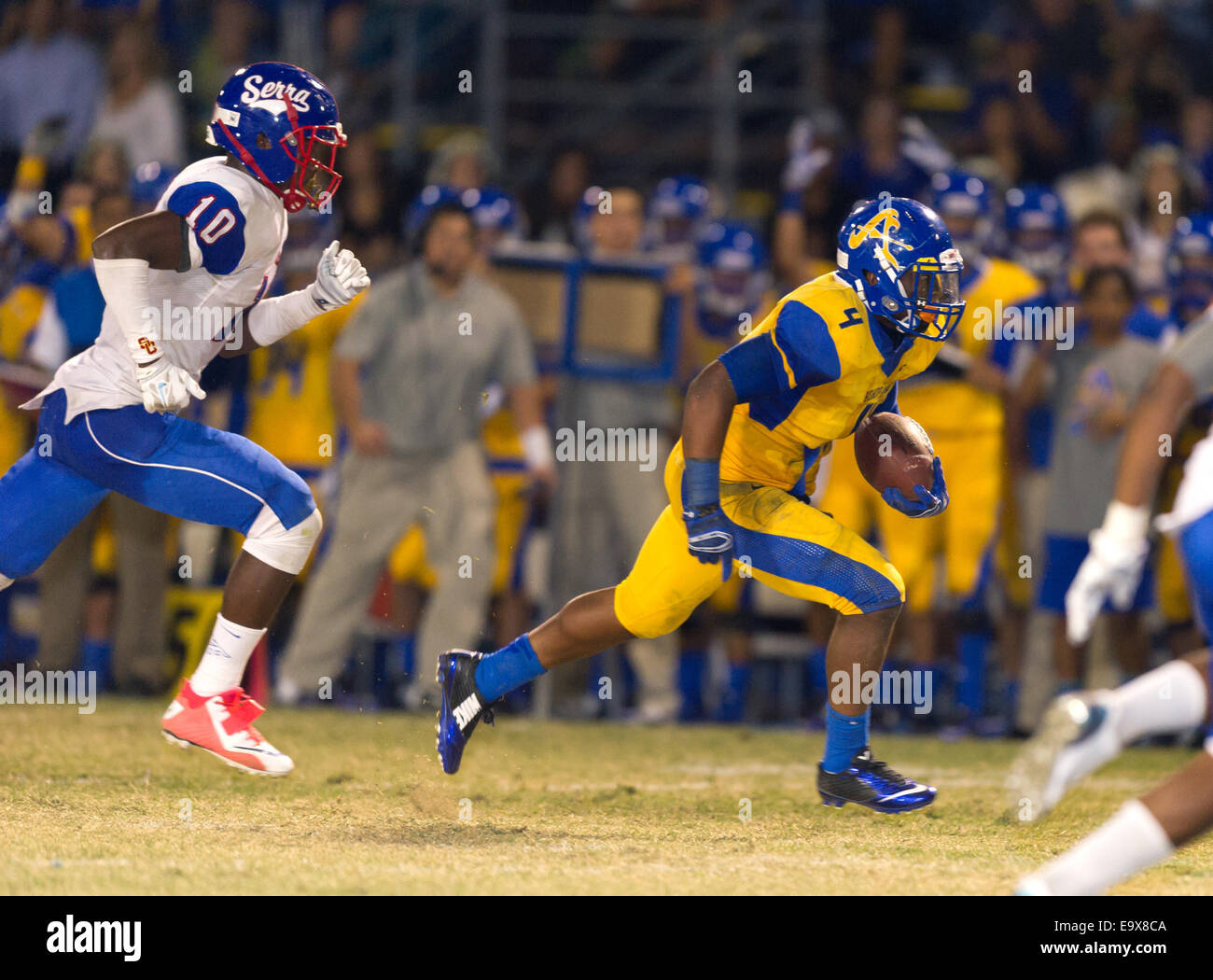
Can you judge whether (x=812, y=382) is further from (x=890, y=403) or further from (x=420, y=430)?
(x=420, y=430)

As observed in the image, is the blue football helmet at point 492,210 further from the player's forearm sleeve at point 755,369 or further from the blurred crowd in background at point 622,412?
the player's forearm sleeve at point 755,369

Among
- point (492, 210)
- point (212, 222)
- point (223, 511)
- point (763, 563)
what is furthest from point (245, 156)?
point (492, 210)

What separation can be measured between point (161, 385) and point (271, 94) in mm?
993

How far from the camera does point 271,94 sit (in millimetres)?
5816

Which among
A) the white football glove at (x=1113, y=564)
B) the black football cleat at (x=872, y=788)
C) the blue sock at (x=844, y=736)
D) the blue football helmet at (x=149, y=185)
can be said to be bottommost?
the black football cleat at (x=872, y=788)

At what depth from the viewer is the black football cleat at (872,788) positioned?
568cm

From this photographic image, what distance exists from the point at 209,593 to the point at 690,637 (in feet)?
7.51

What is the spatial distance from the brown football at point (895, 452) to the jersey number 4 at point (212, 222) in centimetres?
202

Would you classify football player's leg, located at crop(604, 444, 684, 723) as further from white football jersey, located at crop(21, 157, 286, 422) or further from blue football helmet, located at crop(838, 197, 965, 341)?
blue football helmet, located at crop(838, 197, 965, 341)

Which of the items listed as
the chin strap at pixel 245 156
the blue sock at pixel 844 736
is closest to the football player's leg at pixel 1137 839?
the blue sock at pixel 844 736

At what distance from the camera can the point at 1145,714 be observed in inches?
165

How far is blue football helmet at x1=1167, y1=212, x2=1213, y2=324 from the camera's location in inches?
334
